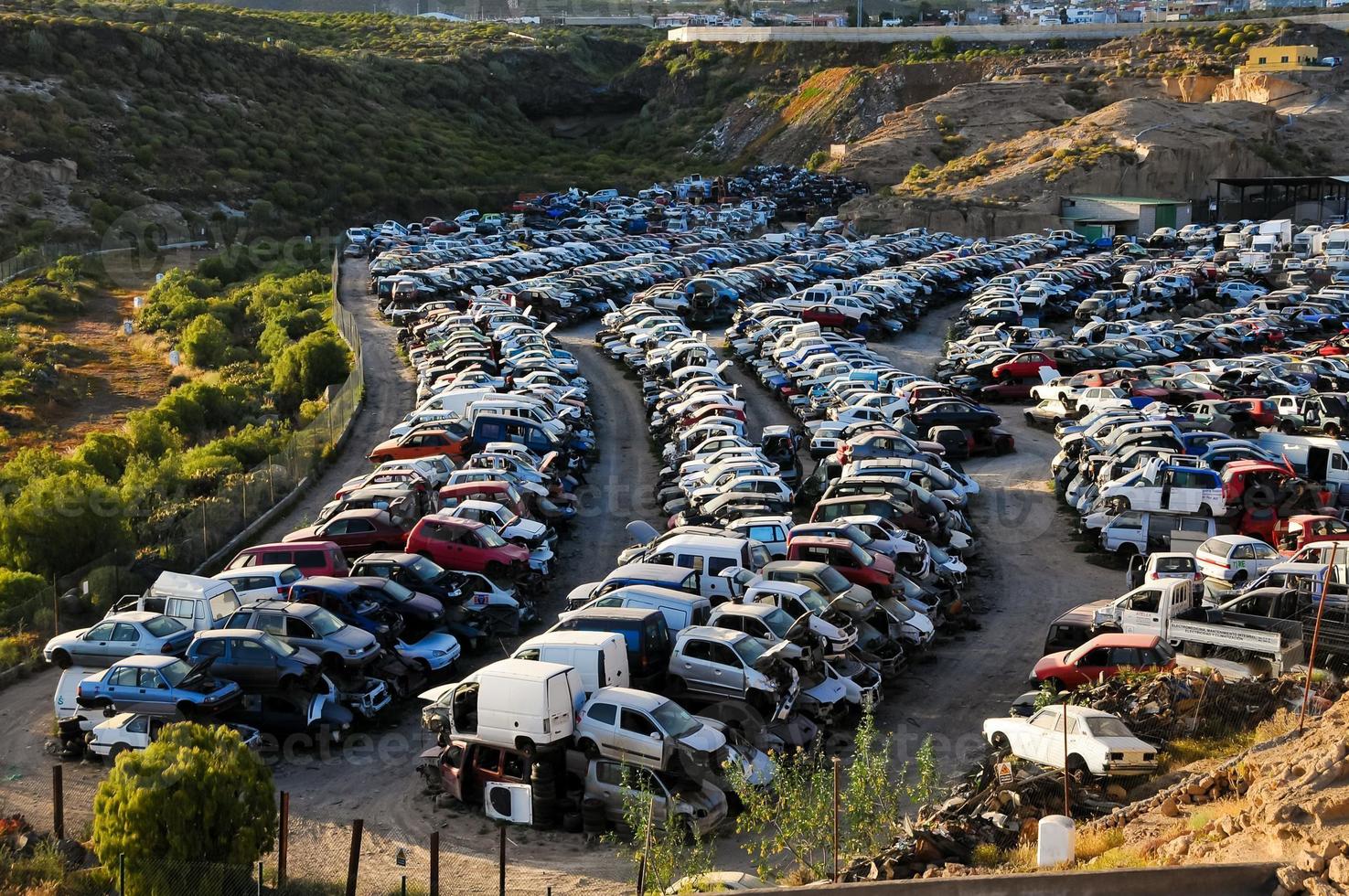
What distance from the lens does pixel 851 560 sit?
77.1 feet

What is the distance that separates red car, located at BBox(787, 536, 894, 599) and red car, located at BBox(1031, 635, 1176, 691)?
A: 149 inches

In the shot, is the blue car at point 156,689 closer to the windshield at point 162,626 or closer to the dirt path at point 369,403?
the windshield at point 162,626

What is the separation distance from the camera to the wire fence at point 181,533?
23.9m

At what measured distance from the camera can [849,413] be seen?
115ft

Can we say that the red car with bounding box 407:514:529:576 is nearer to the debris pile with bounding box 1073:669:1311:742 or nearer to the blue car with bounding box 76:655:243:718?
the blue car with bounding box 76:655:243:718

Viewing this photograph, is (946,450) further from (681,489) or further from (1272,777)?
(1272,777)

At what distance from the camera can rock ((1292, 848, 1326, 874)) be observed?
37.4 feet

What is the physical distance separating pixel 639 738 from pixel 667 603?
14.7 ft

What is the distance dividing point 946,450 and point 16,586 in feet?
66.7

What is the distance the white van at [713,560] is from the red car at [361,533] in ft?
17.7

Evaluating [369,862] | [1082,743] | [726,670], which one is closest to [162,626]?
[369,862]

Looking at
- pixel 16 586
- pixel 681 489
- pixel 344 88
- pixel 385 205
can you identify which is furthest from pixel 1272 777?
pixel 344 88

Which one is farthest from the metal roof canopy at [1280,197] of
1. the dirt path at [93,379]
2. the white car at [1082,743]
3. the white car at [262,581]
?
the white car at [1082,743]

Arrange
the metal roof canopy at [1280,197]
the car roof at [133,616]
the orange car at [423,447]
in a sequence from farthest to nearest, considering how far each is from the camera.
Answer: the metal roof canopy at [1280,197]
the orange car at [423,447]
the car roof at [133,616]
